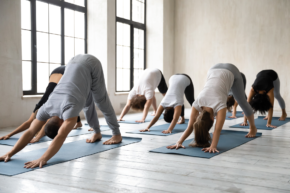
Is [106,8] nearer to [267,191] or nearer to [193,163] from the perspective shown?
[193,163]

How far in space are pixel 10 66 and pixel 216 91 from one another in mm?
3163

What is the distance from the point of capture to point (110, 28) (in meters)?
6.59

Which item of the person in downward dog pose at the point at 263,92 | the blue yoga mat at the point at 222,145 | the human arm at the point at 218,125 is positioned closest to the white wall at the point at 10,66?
the blue yoga mat at the point at 222,145

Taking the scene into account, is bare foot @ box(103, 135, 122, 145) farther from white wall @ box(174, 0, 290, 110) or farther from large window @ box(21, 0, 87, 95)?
white wall @ box(174, 0, 290, 110)

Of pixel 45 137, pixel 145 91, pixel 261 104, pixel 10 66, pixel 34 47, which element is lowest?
pixel 45 137

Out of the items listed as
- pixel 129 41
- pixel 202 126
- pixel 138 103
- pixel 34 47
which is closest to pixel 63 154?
pixel 202 126

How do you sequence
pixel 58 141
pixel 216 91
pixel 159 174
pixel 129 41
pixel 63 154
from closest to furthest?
pixel 159 174 < pixel 58 141 < pixel 63 154 < pixel 216 91 < pixel 129 41

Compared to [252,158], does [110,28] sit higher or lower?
higher

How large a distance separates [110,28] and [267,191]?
5257mm

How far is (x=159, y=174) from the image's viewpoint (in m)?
2.28

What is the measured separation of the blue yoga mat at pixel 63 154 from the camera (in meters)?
2.35

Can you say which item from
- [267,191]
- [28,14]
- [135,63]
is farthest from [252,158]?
[135,63]

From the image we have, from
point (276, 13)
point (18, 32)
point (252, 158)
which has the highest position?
point (276, 13)

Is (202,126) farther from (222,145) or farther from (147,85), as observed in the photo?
(147,85)
